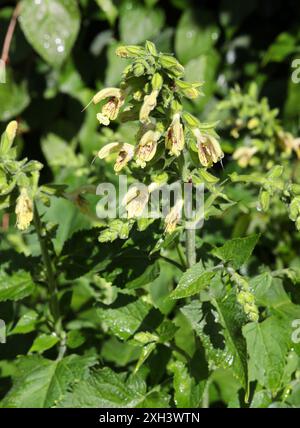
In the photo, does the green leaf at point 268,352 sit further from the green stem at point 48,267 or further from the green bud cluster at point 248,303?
the green stem at point 48,267

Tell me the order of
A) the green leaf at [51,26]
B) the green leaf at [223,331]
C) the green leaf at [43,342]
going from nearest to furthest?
the green leaf at [223,331] < the green leaf at [43,342] < the green leaf at [51,26]

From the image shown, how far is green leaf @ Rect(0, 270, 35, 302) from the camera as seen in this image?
153cm

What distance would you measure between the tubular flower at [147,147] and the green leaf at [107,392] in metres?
0.53

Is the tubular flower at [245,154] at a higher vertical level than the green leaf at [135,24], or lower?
lower

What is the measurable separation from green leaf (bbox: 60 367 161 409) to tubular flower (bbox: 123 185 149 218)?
1.41 ft

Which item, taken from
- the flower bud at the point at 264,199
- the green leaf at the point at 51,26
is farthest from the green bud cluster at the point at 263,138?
the flower bud at the point at 264,199

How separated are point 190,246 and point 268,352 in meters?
0.26

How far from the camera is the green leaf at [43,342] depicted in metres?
1.61

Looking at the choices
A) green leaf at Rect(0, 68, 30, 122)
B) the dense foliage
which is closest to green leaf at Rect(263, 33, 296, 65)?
the dense foliage

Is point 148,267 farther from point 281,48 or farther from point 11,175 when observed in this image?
point 281,48

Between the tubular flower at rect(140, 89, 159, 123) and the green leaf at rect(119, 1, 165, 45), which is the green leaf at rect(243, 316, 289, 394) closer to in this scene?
the tubular flower at rect(140, 89, 159, 123)

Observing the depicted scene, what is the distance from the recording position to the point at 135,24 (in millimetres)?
2881

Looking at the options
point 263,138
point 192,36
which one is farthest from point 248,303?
point 192,36

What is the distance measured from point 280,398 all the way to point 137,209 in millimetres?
606
